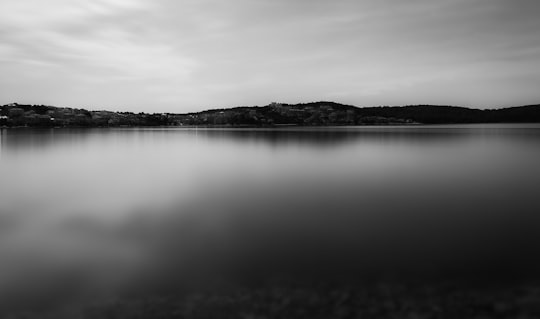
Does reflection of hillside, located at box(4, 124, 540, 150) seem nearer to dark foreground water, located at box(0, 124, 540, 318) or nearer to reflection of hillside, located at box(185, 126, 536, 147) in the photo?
reflection of hillside, located at box(185, 126, 536, 147)

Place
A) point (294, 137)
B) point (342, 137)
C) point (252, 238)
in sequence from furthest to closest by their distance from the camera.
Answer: point (294, 137) → point (342, 137) → point (252, 238)

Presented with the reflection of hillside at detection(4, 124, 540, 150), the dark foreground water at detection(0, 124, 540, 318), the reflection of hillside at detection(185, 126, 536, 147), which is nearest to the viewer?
the dark foreground water at detection(0, 124, 540, 318)

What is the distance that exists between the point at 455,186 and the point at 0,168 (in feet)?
125

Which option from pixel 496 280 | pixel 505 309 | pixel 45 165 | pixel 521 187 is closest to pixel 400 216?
pixel 496 280

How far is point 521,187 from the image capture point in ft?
67.7

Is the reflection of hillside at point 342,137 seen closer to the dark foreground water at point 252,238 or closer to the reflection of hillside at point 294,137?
the reflection of hillside at point 294,137

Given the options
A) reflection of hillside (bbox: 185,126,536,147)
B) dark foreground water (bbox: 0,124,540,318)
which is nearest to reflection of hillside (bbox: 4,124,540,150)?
reflection of hillside (bbox: 185,126,536,147)

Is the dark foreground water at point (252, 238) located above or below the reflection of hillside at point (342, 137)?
below

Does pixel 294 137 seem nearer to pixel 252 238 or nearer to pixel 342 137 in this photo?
pixel 342 137

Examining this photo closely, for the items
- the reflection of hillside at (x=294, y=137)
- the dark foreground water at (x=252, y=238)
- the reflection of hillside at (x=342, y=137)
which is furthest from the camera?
the reflection of hillside at (x=342, y=137)

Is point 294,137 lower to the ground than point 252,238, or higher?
higher

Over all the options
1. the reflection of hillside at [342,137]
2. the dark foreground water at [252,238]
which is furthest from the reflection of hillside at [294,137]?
the dark foreground water at [252,238]

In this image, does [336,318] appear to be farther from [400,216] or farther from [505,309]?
[400,216]

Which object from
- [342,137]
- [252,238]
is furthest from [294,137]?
[252,238]
